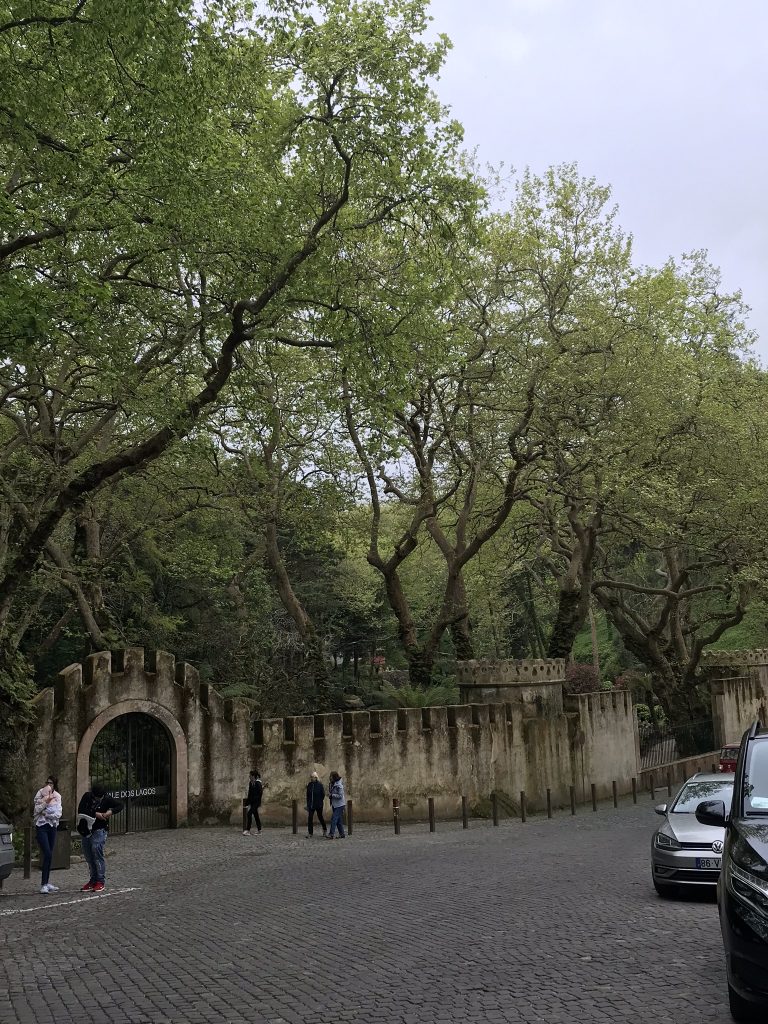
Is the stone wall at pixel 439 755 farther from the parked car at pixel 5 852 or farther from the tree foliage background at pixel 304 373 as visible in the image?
the parked car at pixel 5 852

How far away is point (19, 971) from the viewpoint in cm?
815

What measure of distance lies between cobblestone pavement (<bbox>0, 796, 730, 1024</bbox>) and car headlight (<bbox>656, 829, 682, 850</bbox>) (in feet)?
2.01

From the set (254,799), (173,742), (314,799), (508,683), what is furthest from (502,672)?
(173,742)

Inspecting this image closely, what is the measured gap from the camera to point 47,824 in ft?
44.3

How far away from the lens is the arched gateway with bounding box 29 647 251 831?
62.0ft

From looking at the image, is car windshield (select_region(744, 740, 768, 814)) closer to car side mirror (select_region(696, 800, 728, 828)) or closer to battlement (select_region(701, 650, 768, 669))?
car side mirror (select_region(696, 800, 728, 828))

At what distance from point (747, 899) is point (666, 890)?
603 cm

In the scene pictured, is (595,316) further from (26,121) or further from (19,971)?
(19,971)

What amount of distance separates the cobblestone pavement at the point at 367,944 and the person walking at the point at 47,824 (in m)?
0.45

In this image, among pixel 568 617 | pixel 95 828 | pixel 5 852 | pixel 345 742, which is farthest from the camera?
pixel 568 617

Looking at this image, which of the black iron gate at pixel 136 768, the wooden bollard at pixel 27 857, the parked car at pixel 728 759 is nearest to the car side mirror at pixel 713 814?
the wooden bollard at pixel 27 857

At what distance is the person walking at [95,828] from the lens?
13.0 metres

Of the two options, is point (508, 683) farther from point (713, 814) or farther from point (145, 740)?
point (713, 814)

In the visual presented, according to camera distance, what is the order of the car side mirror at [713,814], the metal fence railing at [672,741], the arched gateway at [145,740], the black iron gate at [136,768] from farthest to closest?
the metal fence railing at [672,741], the black iron gate at [136,768], the arched gateway at [145,740], the car side mirror at [713,814]
